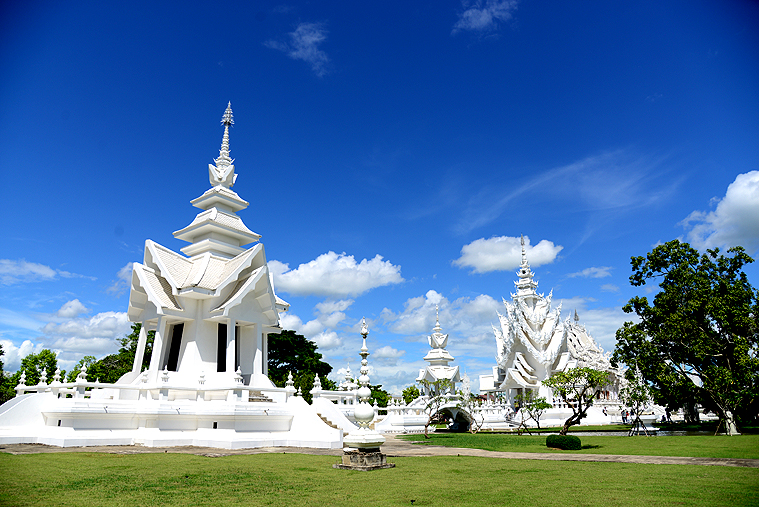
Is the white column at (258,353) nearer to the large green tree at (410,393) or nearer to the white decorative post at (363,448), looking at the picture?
the white decorative post at (363,448)

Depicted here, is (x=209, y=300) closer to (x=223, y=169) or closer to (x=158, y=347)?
(x=158, y=347)

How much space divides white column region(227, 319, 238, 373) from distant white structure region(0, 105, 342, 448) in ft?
0.14

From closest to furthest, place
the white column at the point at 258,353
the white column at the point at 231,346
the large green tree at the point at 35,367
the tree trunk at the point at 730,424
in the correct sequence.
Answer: the white column at the point at 231,346 → the white column at the point at 258,353 → the tree trunk at the point at 730,424 → the large green tree at the point at 35,367

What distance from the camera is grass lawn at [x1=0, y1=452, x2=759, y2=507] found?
24.0 feet

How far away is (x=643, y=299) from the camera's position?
1130 inches

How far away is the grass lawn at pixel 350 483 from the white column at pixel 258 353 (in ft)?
32.0

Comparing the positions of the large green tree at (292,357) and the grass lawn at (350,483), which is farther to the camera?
the large green tree at (292,357)

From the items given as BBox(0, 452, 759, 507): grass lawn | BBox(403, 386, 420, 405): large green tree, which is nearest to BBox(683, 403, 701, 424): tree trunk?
BBox(403, 386, 420, 405): large green tree

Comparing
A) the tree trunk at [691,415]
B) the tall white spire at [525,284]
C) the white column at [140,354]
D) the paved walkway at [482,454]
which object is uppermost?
the tall white spire at [525,284]

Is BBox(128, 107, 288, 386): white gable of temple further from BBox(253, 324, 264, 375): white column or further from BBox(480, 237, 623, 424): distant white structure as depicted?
BBox(480, 237, 623, 424): distant white structure

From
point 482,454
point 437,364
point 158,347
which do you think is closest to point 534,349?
point 437,364

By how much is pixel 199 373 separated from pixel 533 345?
33.5 meters

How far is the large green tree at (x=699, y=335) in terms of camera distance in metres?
24.5

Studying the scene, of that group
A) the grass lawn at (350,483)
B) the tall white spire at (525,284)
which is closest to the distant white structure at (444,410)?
the tall white spire at (525,284)
